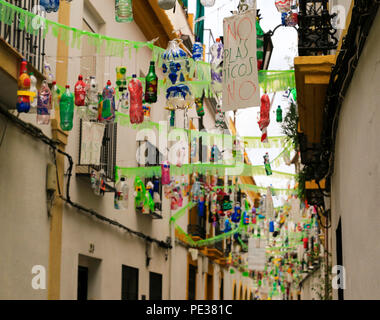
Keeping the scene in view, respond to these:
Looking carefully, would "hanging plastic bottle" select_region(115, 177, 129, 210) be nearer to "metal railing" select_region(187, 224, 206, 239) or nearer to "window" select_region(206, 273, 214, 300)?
"metal railing" select_region(187, 224, 206, 239)

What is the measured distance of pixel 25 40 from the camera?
28.4 ft

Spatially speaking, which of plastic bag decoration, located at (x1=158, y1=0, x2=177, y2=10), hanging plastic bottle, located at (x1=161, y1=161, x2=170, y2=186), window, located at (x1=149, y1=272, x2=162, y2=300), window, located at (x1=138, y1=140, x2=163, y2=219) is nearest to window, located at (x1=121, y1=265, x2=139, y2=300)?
window, located at (x1=149, y1=272, x2=162, y2=300)

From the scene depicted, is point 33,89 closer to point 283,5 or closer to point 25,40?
point 25,40

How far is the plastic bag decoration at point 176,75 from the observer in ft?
25.9

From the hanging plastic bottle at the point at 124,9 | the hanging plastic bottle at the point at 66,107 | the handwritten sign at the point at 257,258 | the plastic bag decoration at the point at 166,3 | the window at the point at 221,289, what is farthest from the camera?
A: the window at the point at 221,289

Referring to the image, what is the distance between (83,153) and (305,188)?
11.7ft

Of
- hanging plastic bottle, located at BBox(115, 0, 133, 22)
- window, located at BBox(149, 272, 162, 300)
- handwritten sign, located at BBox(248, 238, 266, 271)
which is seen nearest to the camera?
hanging plastic bottle, located at BBox(115, 0, 133, 22)

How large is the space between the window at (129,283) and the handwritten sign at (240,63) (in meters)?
7.49

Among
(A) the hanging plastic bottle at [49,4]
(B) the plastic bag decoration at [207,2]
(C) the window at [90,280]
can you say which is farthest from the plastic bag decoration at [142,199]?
(B) the plastic bag decoration at [207,2]

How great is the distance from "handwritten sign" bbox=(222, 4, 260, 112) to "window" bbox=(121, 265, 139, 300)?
749 cm

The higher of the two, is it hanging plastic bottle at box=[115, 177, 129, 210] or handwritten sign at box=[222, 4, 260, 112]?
handwritten sign at box=[222, 4, 260, 112]

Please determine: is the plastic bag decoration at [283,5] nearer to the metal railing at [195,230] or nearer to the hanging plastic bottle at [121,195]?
the hanging plastic bottle at [121,195]

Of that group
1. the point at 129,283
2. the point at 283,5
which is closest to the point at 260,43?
the point at 283,5

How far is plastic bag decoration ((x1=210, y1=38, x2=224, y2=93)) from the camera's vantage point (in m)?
7.69
